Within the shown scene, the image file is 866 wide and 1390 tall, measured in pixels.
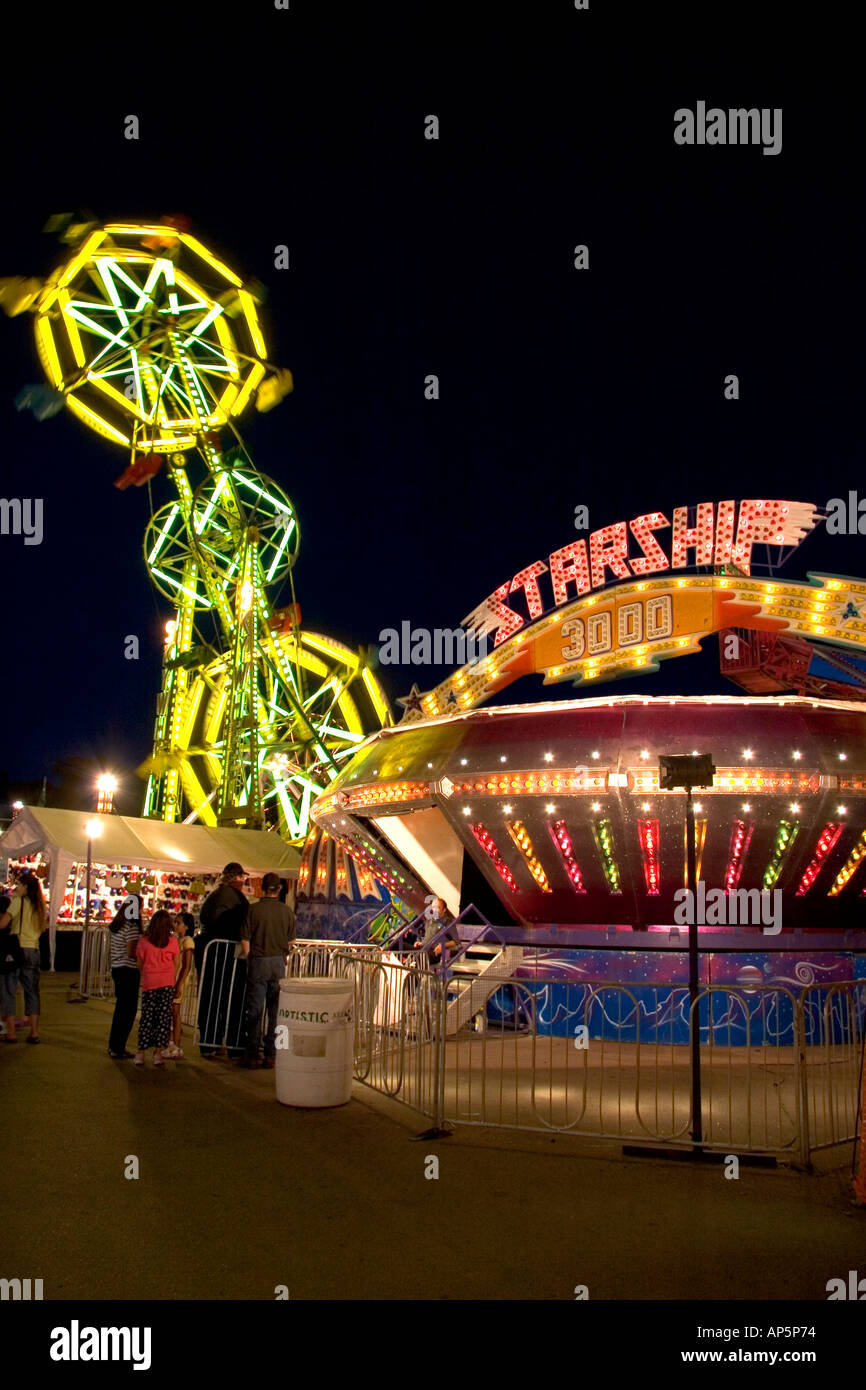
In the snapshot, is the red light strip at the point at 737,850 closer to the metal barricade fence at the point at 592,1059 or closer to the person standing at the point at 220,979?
the metal barricade fence at the point at 592,1059

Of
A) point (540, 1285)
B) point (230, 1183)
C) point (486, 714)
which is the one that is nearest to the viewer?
point (540, 1285)

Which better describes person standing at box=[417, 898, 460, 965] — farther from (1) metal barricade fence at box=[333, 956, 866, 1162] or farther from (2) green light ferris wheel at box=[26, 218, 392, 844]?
(2) green light ferris wheel at box=[26, 218, 392, 844]

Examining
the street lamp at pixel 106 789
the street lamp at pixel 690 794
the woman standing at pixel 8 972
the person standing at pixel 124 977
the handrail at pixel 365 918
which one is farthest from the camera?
the street lamp at pixel 106 789

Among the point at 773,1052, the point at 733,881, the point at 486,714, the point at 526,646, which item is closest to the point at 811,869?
the point at 733,881

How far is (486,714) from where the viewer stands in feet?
53.3

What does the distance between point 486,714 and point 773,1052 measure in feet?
21.5

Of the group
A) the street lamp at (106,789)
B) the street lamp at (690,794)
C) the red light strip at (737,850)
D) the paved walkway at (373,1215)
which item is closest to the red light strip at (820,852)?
the red light strip at (737,850)

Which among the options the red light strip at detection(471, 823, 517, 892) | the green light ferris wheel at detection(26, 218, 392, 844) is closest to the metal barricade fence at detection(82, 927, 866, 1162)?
the red light strip at detection(471, 823, 517, 892)

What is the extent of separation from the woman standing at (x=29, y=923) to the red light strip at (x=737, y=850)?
9.43 meters

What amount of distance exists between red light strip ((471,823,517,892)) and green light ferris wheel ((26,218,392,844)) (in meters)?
13.8

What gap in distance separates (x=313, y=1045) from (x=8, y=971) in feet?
14.9

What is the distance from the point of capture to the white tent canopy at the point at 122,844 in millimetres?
18031

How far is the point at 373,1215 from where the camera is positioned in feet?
17.6
